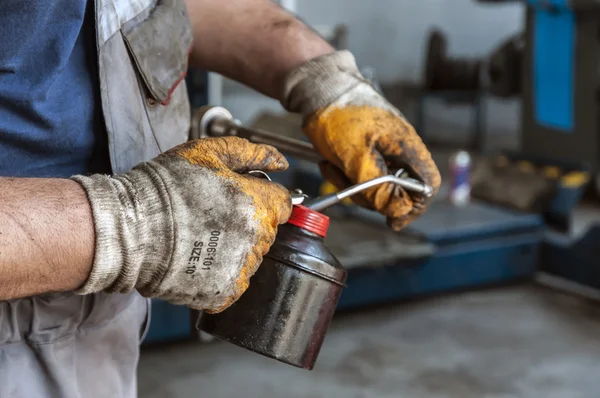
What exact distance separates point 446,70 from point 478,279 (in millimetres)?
2894

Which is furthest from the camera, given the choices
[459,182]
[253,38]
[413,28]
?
[413,28]

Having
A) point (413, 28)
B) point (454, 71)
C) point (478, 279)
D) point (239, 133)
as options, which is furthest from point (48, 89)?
point (413, 28)

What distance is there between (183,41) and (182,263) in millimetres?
366

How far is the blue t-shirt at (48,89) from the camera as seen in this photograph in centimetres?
78

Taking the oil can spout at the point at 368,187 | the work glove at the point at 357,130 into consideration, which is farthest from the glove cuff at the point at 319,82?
the oil can spout at the point at 368,187

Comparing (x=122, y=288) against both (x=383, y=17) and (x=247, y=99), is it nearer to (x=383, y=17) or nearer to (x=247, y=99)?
(x=247, y=99)

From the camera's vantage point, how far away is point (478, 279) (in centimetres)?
284

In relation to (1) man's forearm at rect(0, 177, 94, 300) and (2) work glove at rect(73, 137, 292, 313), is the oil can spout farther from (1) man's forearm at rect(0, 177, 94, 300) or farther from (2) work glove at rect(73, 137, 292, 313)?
(1) man's forearm at rect(0, 177, 94, 300)

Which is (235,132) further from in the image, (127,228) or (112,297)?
(127,228)

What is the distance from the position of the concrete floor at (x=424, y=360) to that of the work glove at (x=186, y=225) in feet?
4.65

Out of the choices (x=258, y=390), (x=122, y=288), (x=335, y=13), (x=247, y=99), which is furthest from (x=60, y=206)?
(x=335, y=13)

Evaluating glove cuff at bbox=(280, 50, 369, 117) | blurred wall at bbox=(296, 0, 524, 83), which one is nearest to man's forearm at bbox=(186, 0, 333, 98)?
glove cuff at bbox=(280, 50, 369, 117)

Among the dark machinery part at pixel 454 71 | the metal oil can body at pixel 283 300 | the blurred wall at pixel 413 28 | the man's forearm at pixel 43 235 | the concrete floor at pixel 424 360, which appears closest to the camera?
the man's forearm at pixel 43 235

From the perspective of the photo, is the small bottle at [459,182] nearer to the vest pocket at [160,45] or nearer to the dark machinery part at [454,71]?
the dark machinery part at [454,71]
